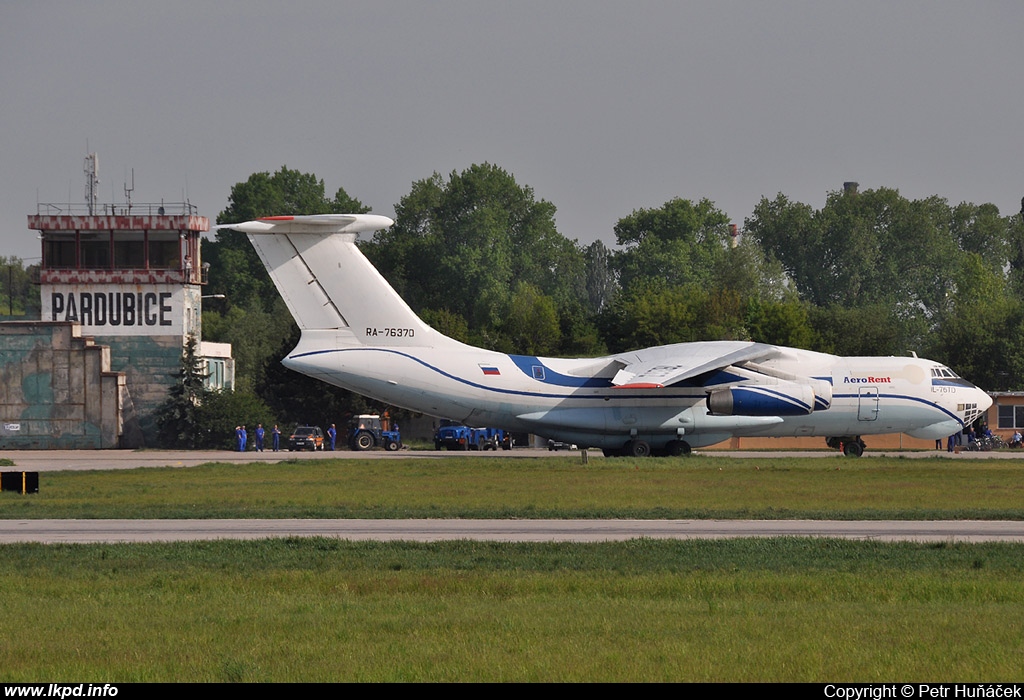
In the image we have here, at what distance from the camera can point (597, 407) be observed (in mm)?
39969

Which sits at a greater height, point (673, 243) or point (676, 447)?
point (673, 243)

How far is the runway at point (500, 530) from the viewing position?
19.7 metres

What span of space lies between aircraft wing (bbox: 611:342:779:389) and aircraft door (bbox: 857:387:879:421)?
3324 millimetres

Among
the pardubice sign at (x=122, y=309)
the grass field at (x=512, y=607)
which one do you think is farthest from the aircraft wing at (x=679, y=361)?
the pardubice sign at (x=122, y=309)

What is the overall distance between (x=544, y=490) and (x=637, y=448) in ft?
39.9

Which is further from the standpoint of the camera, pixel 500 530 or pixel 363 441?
pixel 363 441

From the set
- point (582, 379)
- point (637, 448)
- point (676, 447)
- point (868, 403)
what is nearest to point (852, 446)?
point (868, 403)

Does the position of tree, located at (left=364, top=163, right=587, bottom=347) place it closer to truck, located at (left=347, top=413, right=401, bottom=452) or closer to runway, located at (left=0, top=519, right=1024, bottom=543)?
truck, located at (left=347, top=413, right=401, bottom=452)

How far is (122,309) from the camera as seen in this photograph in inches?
2266

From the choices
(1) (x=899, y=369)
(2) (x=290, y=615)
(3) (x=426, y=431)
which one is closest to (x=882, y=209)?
(3) (x=426, y=431)

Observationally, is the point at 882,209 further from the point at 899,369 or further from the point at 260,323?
the point at 899,369

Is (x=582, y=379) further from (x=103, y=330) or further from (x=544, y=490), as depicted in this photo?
(x=103, y=330)

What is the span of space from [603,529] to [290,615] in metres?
9.11

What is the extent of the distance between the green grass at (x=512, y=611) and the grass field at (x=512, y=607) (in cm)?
4
